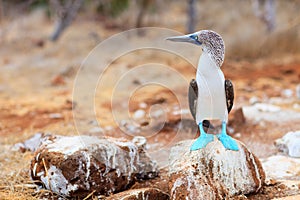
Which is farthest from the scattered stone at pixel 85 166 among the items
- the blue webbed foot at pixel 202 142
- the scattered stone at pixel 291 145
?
the scattered stone at pixel 291 145

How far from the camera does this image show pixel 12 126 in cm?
418

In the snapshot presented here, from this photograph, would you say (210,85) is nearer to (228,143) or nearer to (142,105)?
(228,143)

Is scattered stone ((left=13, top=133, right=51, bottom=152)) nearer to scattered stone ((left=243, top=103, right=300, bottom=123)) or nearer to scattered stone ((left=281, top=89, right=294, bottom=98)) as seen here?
scattered stone ((left=243, top=103, right=300, bottom=123))

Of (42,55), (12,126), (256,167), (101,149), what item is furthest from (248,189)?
(42,55)

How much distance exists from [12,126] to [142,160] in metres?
2.00

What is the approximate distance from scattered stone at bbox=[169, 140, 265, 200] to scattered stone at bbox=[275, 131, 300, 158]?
0.65 metres

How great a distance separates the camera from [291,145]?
2984 millimetres

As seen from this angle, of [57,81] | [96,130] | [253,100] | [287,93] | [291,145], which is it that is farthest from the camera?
[57,81]

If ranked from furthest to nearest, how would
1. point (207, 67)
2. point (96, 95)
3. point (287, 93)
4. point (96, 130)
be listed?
point (96, 95) < point (287, 93) < point (96, 130) < point (207, 67)

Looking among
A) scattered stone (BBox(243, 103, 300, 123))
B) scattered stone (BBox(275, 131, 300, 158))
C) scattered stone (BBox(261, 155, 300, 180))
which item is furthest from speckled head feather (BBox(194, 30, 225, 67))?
scattered stone (BBox(243, 103, 300, 123))

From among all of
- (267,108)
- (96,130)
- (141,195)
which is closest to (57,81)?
(96,130)

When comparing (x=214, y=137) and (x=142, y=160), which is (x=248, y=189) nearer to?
(x=214, y=137)

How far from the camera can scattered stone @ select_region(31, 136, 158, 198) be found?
237 centimetres

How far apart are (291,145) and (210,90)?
106 centimetres
